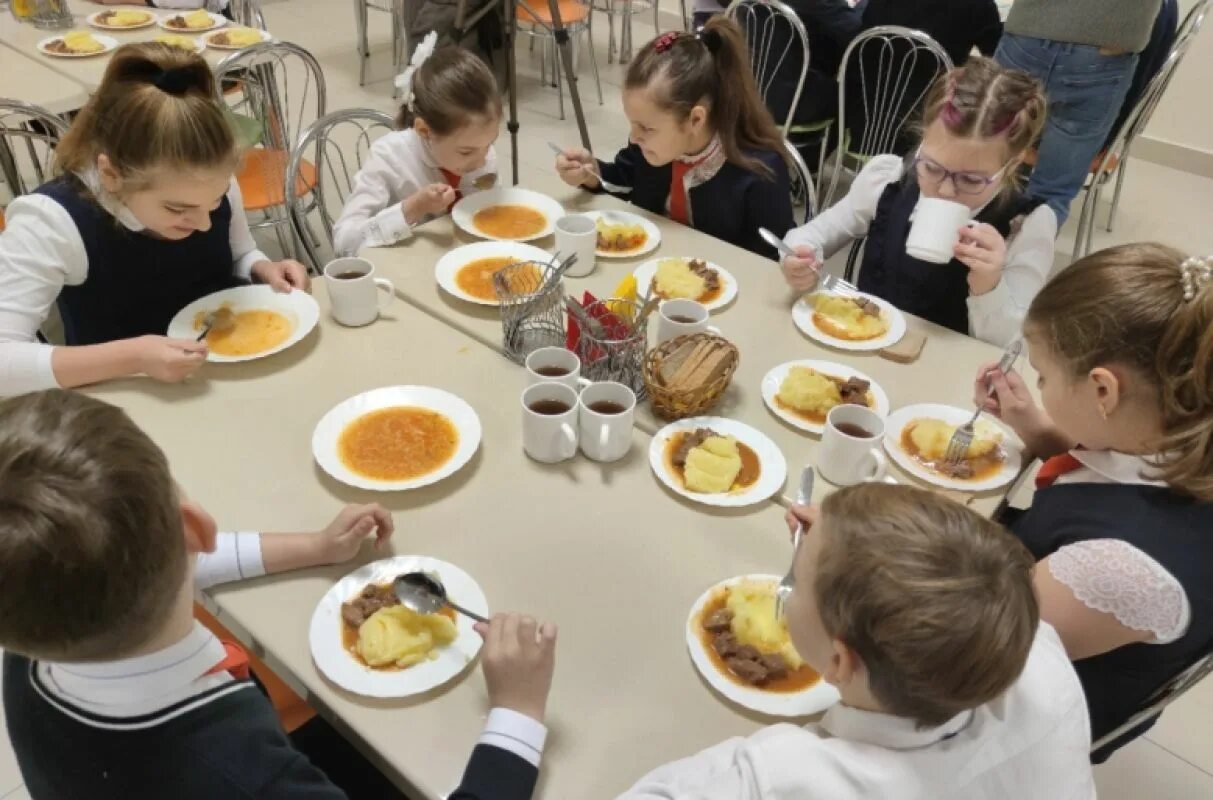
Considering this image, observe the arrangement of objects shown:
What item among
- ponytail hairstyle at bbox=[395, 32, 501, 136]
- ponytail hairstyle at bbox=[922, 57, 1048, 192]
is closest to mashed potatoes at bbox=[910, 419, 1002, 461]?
ponytail hairstyle at bbox=[922, 57, 1048, 192]

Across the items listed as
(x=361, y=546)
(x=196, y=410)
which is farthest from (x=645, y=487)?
(x=196, y=410)

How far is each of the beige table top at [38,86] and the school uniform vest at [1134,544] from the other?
273cm

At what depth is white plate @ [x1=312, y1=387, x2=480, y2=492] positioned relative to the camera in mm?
1293

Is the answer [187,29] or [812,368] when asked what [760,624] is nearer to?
[812,368]

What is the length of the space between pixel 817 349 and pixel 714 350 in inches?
12.7

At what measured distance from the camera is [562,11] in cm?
455

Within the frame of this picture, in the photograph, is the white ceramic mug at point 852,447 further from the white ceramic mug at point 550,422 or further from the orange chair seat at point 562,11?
the orange chair seat at point 562,11

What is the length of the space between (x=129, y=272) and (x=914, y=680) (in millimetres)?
1683

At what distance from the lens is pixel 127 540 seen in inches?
30.3

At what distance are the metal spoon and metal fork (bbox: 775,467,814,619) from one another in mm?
390

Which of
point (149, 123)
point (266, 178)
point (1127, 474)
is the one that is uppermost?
point (149, 123)

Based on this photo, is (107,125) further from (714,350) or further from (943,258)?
(943,258)

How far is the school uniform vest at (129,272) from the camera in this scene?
1.62m

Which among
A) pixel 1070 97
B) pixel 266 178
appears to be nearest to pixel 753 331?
pixel 266 178
